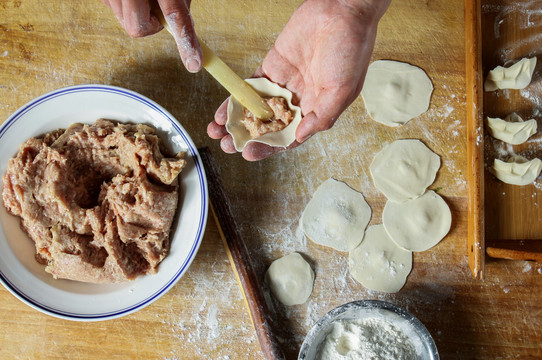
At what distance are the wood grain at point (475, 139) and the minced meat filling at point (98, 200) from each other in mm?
1148

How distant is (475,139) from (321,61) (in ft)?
2.43

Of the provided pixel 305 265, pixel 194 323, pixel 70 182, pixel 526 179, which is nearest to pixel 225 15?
pixel 70 182

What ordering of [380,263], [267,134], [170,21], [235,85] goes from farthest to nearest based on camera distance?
[380,263]
[267,134]
[235,85]
[170,21]

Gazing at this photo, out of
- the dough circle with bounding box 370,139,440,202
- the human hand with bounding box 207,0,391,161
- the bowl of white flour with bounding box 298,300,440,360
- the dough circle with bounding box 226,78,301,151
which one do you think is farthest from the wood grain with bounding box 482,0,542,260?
the dough circle with bounding box 226,78,301,151

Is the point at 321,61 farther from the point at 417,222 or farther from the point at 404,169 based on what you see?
the point at 417,222

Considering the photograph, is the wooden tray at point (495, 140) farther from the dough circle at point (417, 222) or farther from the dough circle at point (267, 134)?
the dough circle at point (267, 134)

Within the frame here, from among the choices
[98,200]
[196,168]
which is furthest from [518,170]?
[98,200]

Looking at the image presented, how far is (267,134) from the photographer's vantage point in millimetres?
1640

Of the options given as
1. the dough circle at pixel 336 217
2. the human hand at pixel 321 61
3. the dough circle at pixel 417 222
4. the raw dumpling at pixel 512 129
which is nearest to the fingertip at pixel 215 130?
the human hand at pixel 321 61

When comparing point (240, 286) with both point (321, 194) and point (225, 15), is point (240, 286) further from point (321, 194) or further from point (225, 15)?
point (225, 15)

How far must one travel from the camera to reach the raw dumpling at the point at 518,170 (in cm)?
187

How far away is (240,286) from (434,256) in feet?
2.70

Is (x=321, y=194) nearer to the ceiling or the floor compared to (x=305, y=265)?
nearer to the ceiling

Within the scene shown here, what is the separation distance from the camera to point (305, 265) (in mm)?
1845
